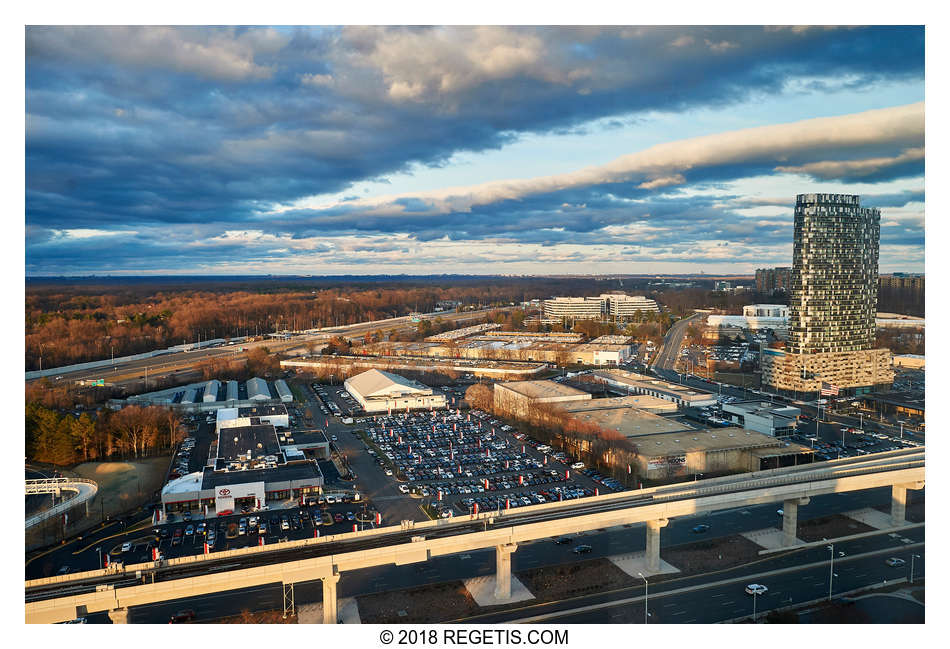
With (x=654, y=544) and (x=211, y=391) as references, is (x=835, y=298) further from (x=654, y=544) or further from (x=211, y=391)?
(x=211, y=391)

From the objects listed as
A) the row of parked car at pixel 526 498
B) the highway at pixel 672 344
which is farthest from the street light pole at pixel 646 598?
the highway at pixel 672 344

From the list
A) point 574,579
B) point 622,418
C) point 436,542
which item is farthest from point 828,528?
point 436,542

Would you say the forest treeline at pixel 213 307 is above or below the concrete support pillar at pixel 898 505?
above

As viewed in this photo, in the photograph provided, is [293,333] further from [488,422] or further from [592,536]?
[592,536]

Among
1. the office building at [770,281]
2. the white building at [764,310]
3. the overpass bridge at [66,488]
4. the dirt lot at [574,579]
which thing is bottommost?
the dirt lot at [574,579]

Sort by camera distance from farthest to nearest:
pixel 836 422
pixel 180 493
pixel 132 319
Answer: pixel 132 319
pixel 836 422
pixel 180 493

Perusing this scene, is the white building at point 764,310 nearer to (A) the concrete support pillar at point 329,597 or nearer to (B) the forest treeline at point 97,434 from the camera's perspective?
(B) the forest treeline at point 97,434
